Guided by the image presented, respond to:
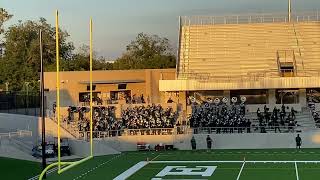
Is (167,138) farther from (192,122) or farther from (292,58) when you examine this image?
(292,58)

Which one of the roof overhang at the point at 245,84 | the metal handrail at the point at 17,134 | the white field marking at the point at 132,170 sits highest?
the roof overhang at the point at 245,84

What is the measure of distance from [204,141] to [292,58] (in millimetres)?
13581

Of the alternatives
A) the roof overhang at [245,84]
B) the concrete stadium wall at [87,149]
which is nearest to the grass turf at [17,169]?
the concrete stadium wall at [87,149]

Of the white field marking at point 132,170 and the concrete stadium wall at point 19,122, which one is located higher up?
the concrete stadium wall at point 19,122

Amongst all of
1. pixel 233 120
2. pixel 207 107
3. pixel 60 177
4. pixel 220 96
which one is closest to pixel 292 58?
pixel 220 96

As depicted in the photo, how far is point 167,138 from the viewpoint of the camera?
106 feet

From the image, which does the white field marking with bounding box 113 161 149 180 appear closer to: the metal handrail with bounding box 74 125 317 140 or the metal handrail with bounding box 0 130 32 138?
the metal handrail with bounding box 74 125 317 140

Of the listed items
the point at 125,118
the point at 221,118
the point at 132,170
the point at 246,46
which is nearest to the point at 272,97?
the point at 246,46

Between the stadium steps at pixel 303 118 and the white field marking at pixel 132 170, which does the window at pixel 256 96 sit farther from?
the white field marking at pixel 132 170

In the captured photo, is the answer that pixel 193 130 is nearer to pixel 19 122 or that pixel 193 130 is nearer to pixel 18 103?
pixel 19 122

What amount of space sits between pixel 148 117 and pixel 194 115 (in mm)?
2820

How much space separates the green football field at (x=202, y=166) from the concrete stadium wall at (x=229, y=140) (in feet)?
4.62

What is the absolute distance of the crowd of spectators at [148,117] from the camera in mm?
33562

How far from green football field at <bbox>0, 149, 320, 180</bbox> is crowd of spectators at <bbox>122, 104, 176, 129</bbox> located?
3.36m
